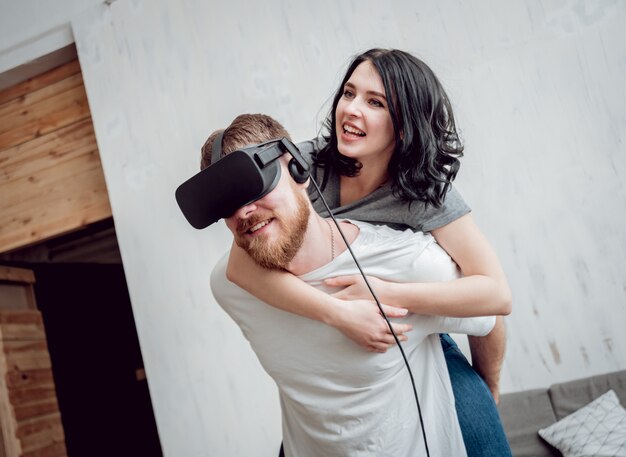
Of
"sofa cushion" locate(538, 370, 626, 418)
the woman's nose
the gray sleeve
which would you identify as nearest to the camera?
the woman's nose

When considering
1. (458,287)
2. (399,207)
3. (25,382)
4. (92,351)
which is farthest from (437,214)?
(92,351)

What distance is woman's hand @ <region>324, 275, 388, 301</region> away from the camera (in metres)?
1.22

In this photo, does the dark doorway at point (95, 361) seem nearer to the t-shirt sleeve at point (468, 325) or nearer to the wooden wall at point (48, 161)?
the wooden wall at point (48, 161)

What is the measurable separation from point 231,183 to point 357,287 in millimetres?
351

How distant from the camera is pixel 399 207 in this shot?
1491mm

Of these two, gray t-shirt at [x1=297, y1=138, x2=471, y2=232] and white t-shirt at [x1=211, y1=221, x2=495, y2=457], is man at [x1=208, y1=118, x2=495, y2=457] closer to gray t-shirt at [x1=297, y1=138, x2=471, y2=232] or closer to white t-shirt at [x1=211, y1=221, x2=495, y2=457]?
white t-shirt at [x1=211, y1=221, x2=495, y2=457]

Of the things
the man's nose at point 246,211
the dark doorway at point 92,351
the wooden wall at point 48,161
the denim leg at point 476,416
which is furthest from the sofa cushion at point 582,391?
the dark doorway at point 92,351

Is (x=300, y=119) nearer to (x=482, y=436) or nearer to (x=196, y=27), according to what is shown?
(x=196, y=27)

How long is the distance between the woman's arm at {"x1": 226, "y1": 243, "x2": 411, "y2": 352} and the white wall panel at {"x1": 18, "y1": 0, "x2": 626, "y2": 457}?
4.59 feet

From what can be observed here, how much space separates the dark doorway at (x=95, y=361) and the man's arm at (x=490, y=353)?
342 centimetres

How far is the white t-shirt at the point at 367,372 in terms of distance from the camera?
119cm

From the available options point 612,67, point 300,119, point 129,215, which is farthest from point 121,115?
point 612,67

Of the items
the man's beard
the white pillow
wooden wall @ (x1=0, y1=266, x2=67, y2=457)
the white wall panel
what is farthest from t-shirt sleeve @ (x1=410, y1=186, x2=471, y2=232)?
wooden wall @ (x1=0, y1=266, x2=67, y2=457)

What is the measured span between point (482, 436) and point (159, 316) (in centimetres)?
194
